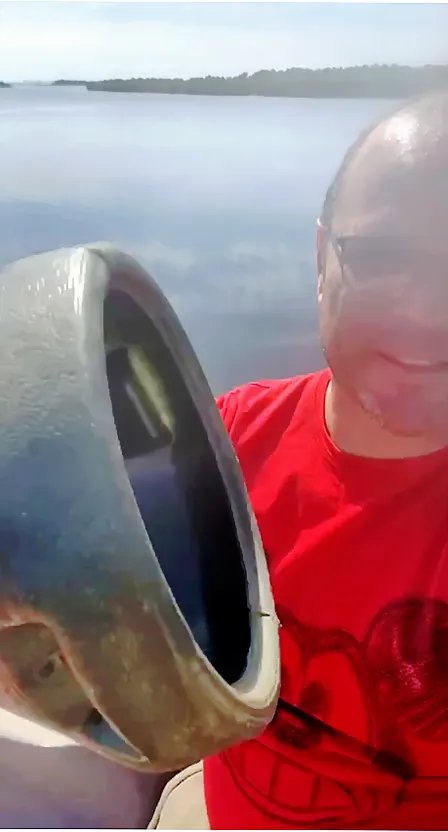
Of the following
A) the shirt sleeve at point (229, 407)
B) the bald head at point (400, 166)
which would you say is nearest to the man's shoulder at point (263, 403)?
the shirt sleeve at point (229, 407)

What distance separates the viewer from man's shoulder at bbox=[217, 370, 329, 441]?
0.60 metres

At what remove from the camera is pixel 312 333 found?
587 millimetres

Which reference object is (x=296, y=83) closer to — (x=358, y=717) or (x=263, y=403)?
(x=263, y=403)

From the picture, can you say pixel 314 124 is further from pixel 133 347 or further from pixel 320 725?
pixel 320 725

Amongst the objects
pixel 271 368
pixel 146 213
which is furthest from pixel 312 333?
pixel 146 213

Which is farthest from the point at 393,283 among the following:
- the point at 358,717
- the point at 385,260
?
the point at 358,717

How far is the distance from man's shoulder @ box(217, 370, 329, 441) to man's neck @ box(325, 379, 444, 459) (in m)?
0.02

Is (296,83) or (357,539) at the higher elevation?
(296,83)

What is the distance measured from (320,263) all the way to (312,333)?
0.17 ft

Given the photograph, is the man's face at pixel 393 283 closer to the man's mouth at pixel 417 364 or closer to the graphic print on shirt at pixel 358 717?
the man's mouth at pixel 417 364

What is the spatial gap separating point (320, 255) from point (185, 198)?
4.4 inches

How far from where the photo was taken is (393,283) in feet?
1.70

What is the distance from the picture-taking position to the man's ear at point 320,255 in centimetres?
55

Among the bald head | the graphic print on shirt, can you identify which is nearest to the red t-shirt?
the graphic print on shirt
